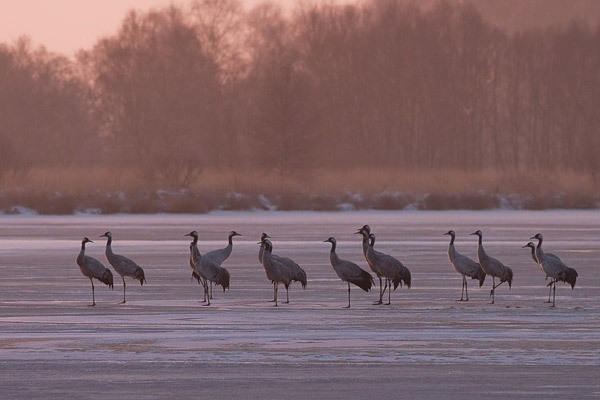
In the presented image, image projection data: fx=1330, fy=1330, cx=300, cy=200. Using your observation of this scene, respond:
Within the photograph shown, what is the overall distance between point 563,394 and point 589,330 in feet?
14.5

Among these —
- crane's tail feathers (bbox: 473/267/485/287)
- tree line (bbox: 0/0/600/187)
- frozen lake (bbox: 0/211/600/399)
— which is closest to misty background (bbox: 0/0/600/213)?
tree line (bbox: 0/0/600/187)

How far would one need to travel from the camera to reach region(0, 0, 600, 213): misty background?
2857 inches

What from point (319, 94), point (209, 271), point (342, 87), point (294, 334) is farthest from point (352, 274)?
point (342, 87)

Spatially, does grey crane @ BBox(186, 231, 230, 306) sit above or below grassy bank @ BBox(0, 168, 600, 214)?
below

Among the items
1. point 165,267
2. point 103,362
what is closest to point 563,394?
point 103,362

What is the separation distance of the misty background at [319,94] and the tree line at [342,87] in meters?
0.10

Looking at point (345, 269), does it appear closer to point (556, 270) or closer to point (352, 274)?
point (352, 274)

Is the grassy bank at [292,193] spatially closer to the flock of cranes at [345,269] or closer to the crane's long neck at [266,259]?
the flock of cranes at [345,269]

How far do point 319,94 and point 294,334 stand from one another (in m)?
63.9

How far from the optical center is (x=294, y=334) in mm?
14289

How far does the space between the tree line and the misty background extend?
0.31ft

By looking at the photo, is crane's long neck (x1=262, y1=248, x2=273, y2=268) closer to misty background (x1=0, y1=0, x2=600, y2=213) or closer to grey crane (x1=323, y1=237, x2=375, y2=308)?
grey crane (x1=323, y1=237, x2=375, y2=308)

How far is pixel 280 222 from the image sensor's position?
138ft

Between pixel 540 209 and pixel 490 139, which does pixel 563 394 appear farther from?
pixel 490 139
